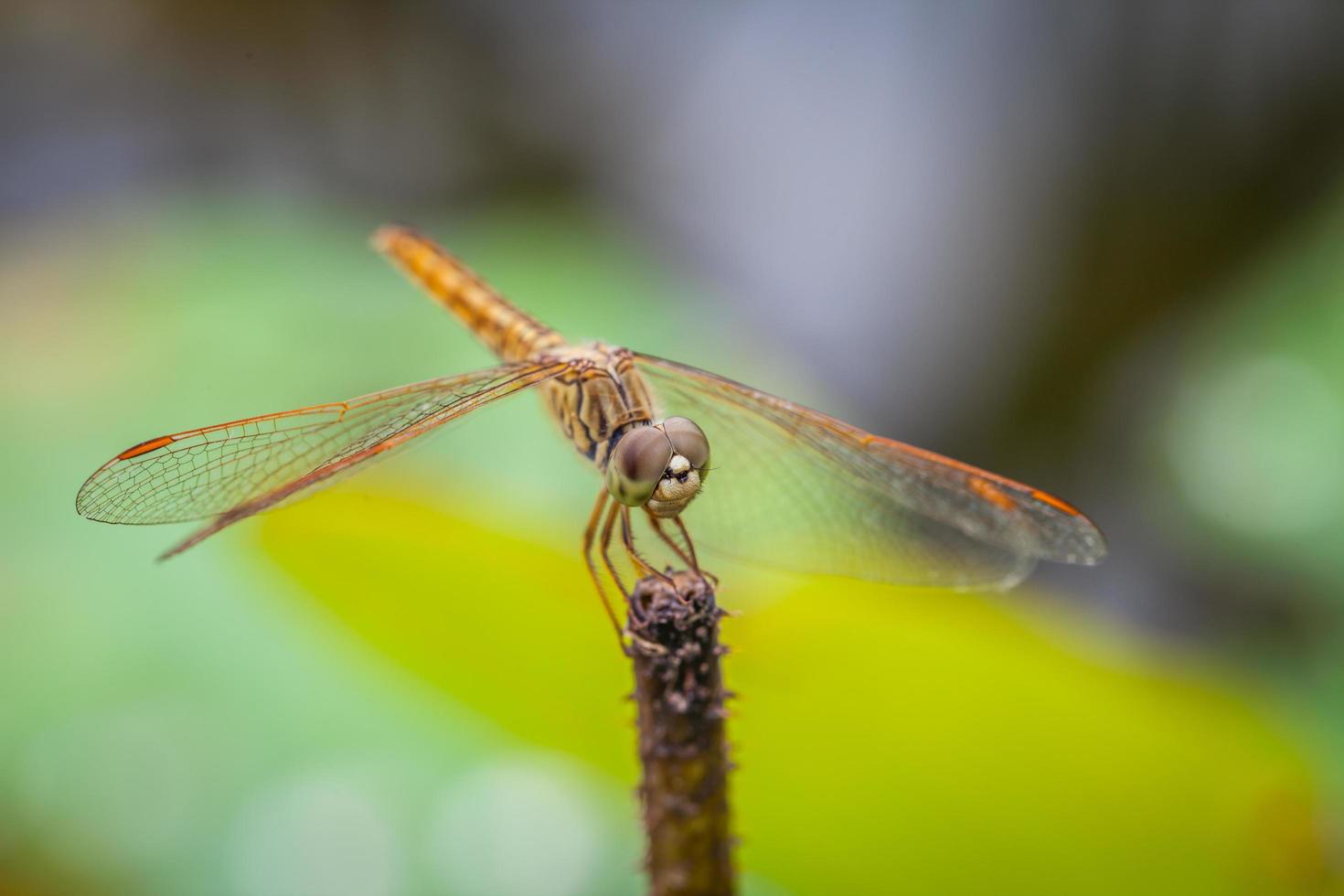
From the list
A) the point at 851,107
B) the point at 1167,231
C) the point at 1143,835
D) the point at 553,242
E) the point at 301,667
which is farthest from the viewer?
the point at 851,107

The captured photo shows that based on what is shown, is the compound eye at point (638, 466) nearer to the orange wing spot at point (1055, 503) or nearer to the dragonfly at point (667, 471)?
the dragonfly at point (667, 471)

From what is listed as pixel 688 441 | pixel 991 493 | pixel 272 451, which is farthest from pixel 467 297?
pixel 991 493

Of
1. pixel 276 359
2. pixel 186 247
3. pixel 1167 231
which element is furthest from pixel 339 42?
pixel 1167 231

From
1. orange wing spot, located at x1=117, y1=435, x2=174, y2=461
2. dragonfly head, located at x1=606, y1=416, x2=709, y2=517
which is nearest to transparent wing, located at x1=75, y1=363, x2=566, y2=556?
orange wing spot, located at x1=117, y1=435, x2=174, y2=461

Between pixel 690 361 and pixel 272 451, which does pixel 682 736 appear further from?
pixel 690 361

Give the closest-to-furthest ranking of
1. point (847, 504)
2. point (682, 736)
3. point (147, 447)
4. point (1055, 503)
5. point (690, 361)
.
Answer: point (682, 736) → point (147, 447) → point (1055, 503) → point (847, 504) → point (690, 361)

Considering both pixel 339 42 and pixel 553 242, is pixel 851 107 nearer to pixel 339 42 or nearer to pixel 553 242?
pixel 553 242
